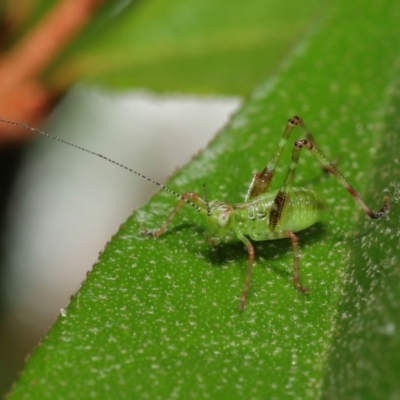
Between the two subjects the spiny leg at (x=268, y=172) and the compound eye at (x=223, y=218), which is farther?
the spiny leg at (x=268, y=172)

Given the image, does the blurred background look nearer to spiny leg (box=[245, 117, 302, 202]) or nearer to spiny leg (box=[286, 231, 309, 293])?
spiny leg (box=[245, 117, 302, 202])

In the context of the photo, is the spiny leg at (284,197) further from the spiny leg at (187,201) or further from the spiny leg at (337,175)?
the spiny leg at (187,201)

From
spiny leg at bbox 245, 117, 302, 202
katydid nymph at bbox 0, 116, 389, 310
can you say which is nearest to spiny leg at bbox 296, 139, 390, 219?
katydid nymph at bbox 0, 116, 389, 310

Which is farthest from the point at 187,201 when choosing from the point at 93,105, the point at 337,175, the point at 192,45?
the point at 93,105

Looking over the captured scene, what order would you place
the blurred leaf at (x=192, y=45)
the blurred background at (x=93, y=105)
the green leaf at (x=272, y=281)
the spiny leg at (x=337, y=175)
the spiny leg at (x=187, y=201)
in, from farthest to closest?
the blurred leaf at (x=192, y=45) → the blurred background at (x=93, y=105) → the spiny leg at (x=187, y=201) → the spiny leg at (x=337, y=175) → the green leaf at (x=272, y=281)

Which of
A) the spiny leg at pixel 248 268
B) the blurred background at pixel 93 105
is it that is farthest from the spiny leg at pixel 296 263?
the blurred background at pixel 93 105
